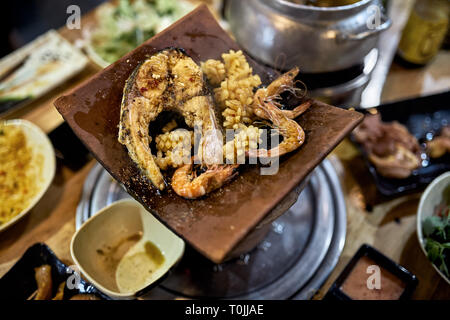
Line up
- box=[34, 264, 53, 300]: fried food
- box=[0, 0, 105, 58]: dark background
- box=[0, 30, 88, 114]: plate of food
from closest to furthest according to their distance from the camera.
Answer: box=[34, 264, 53, 300]: fried food < box=[0, 30, 88, 114]: plate of food < box=[0, 0, 105, 58]: dark background

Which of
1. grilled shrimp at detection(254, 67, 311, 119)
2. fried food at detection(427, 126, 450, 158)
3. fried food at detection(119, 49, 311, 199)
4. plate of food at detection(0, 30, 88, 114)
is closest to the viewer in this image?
fried food at detection(119, 49, 311, 199)

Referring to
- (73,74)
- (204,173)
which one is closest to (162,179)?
(204,173)

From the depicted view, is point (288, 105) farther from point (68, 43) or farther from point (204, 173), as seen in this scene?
point (68, 43)

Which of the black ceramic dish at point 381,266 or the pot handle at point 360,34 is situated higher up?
the pot handle at point 360,34

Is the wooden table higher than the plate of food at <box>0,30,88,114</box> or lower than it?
lower

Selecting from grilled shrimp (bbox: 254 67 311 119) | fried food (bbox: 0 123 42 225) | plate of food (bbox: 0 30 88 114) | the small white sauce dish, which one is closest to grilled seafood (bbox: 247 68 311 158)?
grilled shrimp (bbox: 254 67 311 119)

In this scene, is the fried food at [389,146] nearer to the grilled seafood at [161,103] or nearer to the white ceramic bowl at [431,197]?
the white ceramic bowl at [431,197]

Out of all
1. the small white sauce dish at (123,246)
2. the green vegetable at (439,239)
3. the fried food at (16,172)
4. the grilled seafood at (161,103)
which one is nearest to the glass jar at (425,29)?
the green vegetable at (439,239)

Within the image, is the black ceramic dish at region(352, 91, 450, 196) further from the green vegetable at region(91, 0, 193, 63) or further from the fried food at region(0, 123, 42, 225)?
the fried food at region(0, 123, 42, 225)
